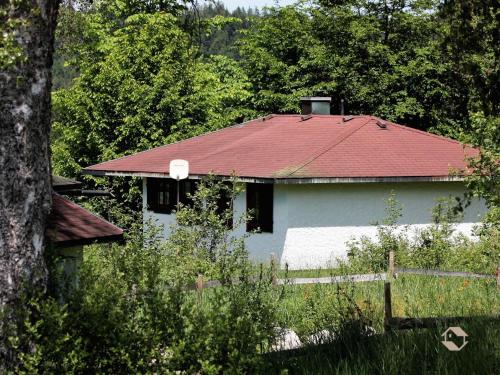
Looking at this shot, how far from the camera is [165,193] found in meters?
30.6

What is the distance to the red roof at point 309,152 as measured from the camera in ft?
85.5

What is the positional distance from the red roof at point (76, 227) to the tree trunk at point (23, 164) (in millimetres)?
4745

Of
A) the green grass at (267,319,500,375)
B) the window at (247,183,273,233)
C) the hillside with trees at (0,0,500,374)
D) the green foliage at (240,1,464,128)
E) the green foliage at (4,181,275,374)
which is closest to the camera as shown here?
the green foliage at (4,181,275,374)

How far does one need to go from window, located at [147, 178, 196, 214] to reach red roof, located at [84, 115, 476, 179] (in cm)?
73

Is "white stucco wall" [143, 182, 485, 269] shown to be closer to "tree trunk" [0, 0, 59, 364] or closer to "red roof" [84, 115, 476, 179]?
"red roof" [84, 115, 476, 179]

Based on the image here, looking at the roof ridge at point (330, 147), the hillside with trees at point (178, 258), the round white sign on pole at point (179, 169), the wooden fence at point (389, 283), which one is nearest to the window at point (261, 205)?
the roof ridge at point (330, 147)

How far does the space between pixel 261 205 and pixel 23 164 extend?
62.0 feet

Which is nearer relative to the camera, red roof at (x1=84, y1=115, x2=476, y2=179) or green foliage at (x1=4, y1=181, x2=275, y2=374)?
green foliage at (x1=4, y1=181, x2=275, y2=374)

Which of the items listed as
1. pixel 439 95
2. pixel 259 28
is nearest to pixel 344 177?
pixel 439 95

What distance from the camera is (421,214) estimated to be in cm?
2761

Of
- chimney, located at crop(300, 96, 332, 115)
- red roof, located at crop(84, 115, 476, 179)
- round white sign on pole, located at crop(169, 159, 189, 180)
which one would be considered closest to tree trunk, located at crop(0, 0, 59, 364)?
red roof, located at crop(84, 115, 476, 179)

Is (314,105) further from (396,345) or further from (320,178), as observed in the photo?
(396,345)

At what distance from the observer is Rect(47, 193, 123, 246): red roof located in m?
13.0

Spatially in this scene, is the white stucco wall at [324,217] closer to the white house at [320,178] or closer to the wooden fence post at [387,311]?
the white house at [320,178]
